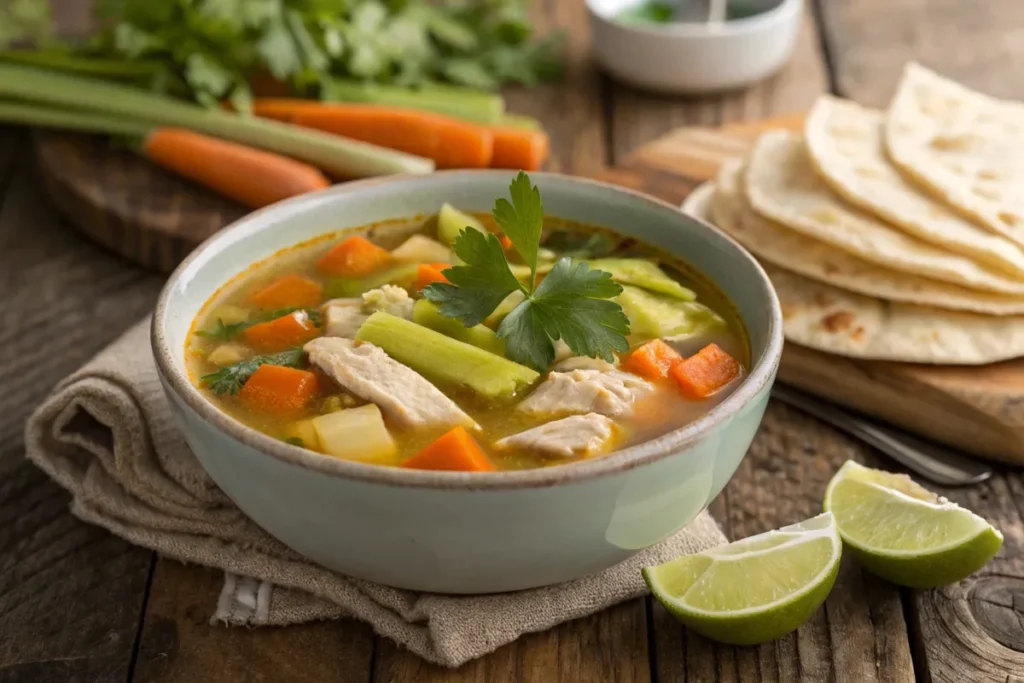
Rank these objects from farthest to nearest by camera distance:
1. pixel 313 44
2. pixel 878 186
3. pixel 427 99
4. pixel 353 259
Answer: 1. pixel 427 99
2. pixel 313 44
3. pixel 878 186
4. pixel 353 259

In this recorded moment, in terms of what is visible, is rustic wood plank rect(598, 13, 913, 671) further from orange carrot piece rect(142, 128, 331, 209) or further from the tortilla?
orange carrot piece rect(142, 128, 331, 209)

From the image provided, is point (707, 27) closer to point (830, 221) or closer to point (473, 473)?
point (830, 221)

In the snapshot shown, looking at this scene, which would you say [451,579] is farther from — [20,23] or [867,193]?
[20,23]

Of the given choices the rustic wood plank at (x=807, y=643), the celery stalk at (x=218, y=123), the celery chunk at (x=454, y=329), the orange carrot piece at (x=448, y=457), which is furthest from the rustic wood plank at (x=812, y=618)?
the celery stalk at (x=218, y=123)

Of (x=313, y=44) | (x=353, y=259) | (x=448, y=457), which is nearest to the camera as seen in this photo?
(x=448, y=457)

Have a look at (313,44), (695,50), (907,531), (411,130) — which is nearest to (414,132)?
(411,130)

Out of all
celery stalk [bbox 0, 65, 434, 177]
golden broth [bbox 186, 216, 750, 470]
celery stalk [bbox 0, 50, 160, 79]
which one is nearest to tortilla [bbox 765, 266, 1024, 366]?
golden broth [bbox 186, 216, 750, 470]
